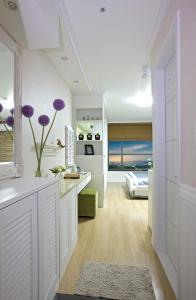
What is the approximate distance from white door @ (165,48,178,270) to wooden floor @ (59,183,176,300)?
0.29 m

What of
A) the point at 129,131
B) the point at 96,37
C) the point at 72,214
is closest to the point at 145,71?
the point at 96,37

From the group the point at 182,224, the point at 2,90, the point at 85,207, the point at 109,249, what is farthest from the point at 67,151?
the point at 182,224

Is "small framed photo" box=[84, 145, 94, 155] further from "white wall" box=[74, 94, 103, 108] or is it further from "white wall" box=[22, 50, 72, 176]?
"white wall" box=[22, 50, 72, 176]

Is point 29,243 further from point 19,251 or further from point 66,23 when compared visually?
point 66,23

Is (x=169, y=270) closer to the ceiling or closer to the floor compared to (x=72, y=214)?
closer to the floor

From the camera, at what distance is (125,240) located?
265 cm

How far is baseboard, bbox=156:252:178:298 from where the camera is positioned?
1.72m

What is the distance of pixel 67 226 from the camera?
2072 millimetres

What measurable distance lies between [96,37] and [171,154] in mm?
1720

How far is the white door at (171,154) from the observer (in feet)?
6.44

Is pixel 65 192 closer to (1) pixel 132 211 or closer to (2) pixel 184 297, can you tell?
(2) pixel 184 297

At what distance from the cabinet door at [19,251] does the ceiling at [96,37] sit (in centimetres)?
143

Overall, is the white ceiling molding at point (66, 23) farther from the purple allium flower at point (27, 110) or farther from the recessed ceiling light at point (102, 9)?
the purple allium flower at point (27, 110)

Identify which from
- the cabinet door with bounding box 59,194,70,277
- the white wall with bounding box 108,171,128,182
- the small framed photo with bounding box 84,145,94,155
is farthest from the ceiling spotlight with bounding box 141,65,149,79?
the white wall with bounding box 108,171,128,182
